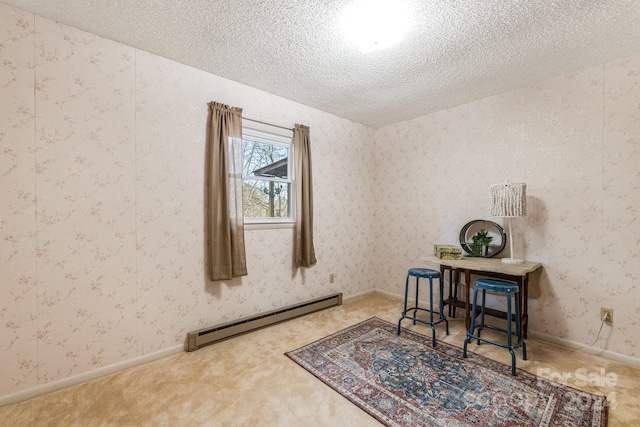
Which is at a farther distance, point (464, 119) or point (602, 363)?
point (464, 119)

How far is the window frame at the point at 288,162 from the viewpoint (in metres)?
→ 2.91

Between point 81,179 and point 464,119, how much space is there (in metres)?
3.62

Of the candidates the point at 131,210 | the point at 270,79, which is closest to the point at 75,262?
the point at 131,210

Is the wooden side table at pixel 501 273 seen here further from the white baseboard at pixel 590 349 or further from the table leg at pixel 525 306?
the white baseboard at pixel 590 349

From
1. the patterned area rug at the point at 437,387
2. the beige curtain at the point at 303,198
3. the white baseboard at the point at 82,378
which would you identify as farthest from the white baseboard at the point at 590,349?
the white baseboard at the point at 82,378

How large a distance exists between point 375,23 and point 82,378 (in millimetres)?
3117

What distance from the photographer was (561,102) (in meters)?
2.58

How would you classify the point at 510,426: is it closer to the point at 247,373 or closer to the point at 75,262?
the point at 247,373

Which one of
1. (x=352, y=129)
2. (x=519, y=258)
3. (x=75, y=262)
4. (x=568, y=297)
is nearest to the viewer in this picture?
(x=75, y=262)

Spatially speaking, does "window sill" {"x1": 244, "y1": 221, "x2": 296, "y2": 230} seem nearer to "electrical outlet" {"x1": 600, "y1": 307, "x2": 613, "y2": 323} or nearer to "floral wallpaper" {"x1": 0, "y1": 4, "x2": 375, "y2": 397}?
"floral wallpaper" {"x1": 0, "y1": 4, "x2": 375, "y2": 397}

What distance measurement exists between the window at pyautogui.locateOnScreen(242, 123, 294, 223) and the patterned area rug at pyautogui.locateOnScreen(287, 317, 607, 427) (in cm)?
140

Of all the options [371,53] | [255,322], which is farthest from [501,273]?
[255,322]

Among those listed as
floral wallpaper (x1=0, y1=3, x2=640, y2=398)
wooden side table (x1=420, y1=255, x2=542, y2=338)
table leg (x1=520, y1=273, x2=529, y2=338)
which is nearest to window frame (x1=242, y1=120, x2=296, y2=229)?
floral wallpaper (x1=0, y1=3, x2=640, y2=398)

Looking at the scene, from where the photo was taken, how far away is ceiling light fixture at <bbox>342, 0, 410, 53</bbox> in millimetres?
1723
